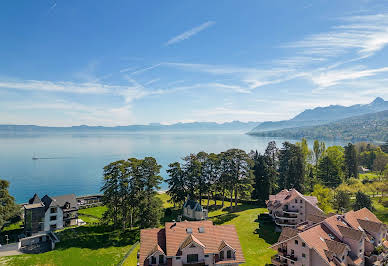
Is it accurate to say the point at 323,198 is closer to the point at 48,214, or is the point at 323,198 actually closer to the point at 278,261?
the point at 278,261

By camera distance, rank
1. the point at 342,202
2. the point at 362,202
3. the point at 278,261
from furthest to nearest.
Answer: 1. the point at 342,202
2. the point at 362,202
3. the point at 278,261

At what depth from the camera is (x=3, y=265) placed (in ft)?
111

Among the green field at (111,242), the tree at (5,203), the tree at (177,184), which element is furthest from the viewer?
the tree at (177,184)

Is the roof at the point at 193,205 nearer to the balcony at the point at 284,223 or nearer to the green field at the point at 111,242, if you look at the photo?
the green field at the point at 111,242

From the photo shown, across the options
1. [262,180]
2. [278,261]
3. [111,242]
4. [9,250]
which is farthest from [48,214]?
[262,180]

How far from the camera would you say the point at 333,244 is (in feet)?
104

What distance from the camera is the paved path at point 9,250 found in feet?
123

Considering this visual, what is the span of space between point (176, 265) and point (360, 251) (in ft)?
88.6

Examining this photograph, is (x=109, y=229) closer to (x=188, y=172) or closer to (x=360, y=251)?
(x=188, y=172)

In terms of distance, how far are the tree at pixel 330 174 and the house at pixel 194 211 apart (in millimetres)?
45742

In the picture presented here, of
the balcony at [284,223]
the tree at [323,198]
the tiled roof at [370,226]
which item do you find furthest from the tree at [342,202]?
the tiled roof at [370,226]

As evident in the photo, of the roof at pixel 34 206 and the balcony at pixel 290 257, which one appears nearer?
the balcony at pixel 290 257

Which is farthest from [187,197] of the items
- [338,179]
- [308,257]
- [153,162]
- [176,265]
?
[338,179]

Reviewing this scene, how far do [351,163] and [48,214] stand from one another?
9261 centimetres
